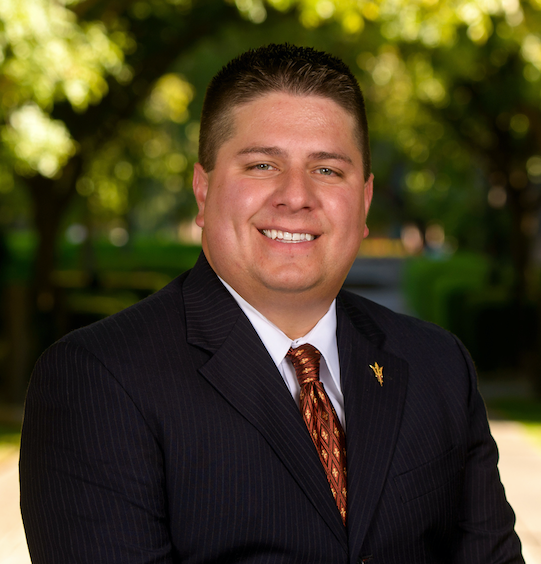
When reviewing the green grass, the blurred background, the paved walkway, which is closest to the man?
the paved walkway

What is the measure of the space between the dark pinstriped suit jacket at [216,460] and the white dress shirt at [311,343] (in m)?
0.05

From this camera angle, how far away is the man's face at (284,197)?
2.18 metres

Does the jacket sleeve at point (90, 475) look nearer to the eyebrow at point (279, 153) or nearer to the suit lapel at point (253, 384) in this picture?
the suit lapel at point (253, 384)

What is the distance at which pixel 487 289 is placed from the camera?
50.2 feet

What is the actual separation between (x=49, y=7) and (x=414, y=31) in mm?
3329

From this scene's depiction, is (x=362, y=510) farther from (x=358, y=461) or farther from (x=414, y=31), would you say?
(x=414, y=31)

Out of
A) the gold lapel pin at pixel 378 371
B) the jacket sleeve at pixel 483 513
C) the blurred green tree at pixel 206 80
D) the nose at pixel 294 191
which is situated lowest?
the jacket sleeve at pixel 483 513

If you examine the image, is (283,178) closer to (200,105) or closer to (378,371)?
(378,371)

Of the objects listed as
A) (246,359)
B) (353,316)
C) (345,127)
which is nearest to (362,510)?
(246,359)

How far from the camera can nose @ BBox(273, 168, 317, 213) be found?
2.17 metres

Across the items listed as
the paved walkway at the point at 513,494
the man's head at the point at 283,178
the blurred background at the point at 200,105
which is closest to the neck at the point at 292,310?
the man's head at the point at 283,178

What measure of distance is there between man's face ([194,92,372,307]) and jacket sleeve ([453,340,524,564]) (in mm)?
776

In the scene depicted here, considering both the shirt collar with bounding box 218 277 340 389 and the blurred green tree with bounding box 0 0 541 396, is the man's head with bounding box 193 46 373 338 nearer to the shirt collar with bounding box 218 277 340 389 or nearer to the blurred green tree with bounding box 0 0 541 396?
the shirt collar with bounding box 218 277 340 389

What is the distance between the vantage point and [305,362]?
231 cm
